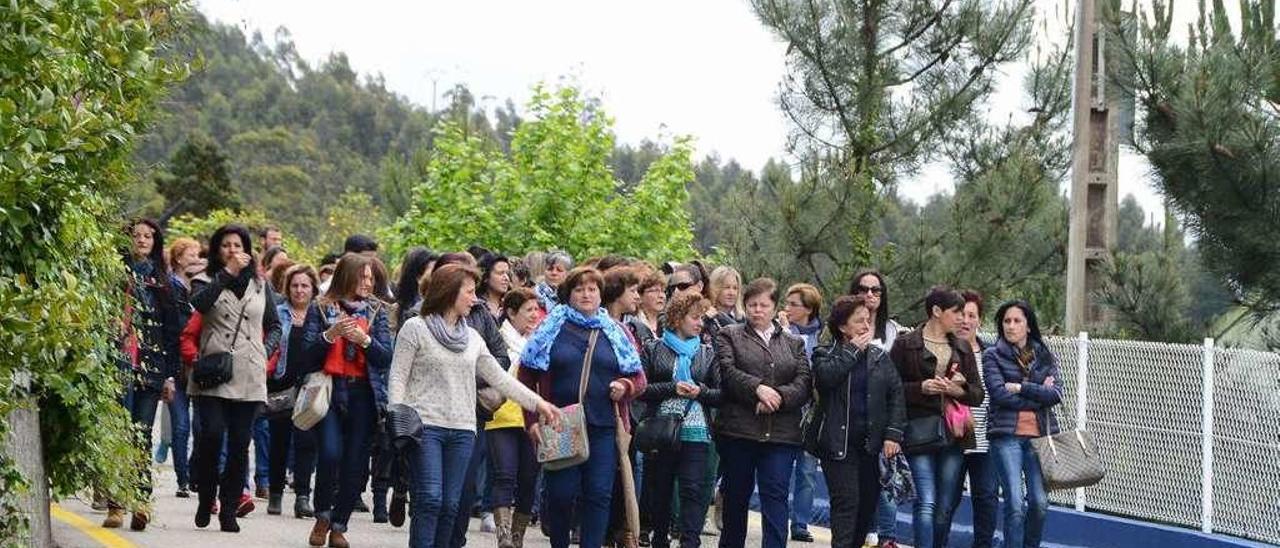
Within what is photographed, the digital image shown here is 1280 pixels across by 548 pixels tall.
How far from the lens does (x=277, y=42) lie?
13125cm

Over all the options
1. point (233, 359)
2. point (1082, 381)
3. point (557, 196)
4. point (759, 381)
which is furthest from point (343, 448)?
point (557, 196)

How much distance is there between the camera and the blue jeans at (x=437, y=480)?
10.8 meters

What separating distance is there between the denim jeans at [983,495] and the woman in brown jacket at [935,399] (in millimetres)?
187

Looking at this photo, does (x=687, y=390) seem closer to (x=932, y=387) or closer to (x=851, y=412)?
(x=851, y=412)

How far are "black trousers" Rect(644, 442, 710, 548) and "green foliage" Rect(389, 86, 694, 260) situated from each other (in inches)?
896

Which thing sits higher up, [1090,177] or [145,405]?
[1090,177]

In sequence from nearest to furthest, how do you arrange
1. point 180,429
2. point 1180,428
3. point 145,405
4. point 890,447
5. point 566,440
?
point 566,440 → point 890,447 → point 145,405 → point 1180,428 → point 180,429

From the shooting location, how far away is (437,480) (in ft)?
35.5

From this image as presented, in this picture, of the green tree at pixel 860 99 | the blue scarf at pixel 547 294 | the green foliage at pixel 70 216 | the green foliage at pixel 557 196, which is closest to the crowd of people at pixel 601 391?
the green foliage at pixel 70 216

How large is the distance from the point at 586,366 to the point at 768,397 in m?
1.08

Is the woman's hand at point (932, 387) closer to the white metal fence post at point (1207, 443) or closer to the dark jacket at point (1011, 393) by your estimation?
the dark jacket at point (1011, 393)

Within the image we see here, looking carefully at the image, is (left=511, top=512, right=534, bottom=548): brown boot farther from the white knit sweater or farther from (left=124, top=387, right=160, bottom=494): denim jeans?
(left=124, top=387, right=160, bottom=494): denim jeans

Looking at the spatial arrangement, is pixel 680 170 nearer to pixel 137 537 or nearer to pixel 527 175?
pixel 527 175

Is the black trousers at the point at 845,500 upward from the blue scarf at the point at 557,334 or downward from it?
downward
